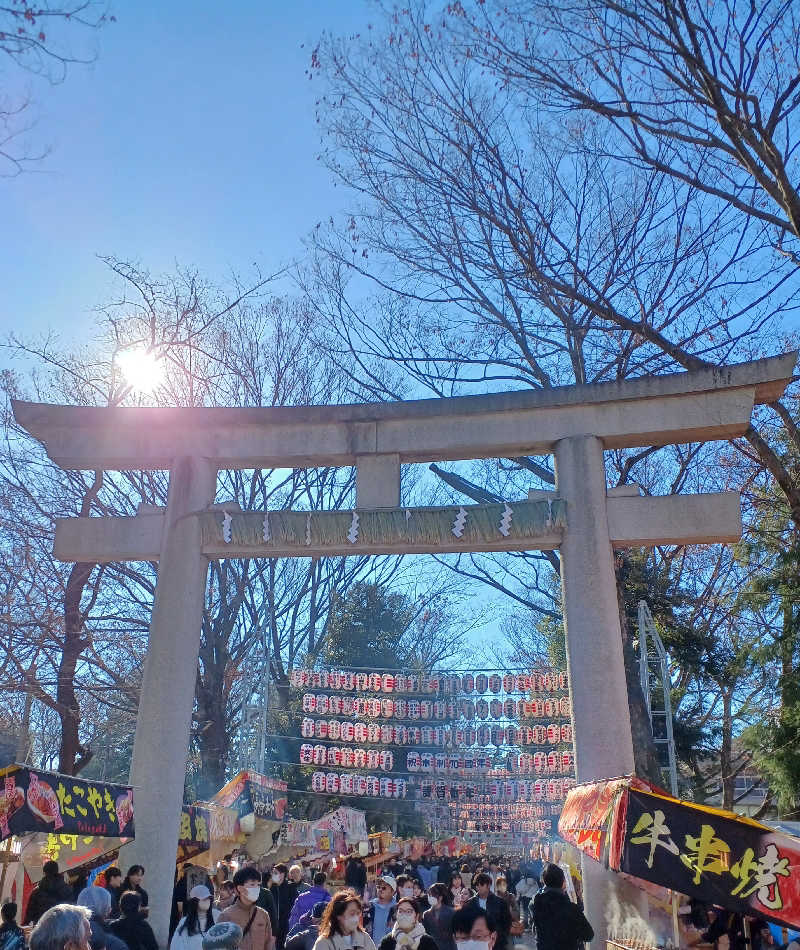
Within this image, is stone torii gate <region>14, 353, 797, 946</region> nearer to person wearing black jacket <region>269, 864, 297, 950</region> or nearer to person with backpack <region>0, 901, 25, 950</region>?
person wearing black jacket <region>269, 864, 297, 950</region>

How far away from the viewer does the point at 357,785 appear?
1628cm

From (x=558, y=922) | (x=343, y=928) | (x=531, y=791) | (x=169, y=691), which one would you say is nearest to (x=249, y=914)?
(x=343, y=928)

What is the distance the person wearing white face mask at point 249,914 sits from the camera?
5.81 metres

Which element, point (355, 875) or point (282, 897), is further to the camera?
point (355, 875)

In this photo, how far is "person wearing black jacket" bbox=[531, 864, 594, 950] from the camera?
19.8 ft

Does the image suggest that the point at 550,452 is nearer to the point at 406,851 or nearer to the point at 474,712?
the point at 474,712

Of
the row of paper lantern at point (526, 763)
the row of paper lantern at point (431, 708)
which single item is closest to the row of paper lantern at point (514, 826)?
the row of paper lantern at point (526, 763)

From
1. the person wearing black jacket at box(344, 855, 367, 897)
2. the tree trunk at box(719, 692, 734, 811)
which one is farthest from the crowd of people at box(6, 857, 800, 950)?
the tree trunk at box(719, 692, 734, 811)

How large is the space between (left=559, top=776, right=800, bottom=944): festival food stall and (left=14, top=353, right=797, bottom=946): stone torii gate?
3109 mm

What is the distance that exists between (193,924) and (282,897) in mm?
3138

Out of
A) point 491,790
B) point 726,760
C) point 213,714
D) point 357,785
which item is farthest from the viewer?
point 726,760

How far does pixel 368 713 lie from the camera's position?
51.8 ft

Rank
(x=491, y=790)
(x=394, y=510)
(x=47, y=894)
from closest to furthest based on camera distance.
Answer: (x=47, y=894) → (x=394, y=510) → (x=491, y=790)

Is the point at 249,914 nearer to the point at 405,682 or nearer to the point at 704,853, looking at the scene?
the point at 704,853
